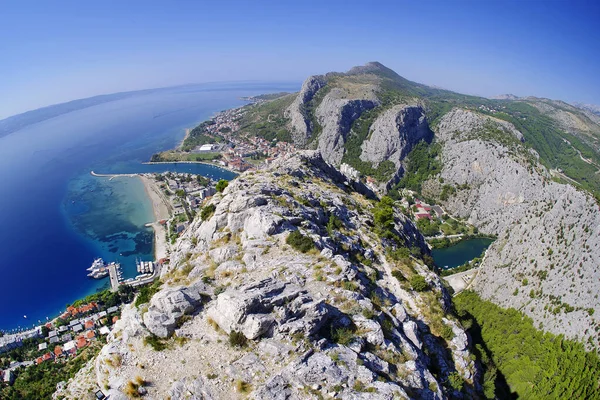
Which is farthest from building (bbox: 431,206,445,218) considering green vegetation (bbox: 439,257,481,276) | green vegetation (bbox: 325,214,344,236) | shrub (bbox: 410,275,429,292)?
shrub (bbox: 410,275,429,292)

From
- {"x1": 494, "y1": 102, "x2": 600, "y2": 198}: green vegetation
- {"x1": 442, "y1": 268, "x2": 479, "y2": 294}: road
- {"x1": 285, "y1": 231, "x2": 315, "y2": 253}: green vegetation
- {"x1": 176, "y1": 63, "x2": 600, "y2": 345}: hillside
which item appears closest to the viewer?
{"x1": 285, "y1": 231, "x2": 315, "y2": 253}: green vegetation

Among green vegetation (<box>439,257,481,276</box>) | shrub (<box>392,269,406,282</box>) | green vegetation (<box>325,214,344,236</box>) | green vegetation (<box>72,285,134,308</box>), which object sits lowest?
green vegetation (<box>72,285,134,308</box>)

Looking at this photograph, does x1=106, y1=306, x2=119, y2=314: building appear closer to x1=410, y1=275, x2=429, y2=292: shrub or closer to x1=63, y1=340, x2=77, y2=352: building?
x1=63, y1=340, x2=77, y2=352: building

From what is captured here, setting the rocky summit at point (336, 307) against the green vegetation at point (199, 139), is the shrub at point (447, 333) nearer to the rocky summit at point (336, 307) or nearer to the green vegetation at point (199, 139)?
the rocky summit at point (336, 307)

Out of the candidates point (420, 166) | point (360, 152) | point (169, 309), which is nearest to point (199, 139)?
point (360, 152)

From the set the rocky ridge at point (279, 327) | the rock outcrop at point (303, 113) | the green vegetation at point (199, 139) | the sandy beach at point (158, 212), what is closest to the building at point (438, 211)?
the rocky ridge at point (279, 327)
